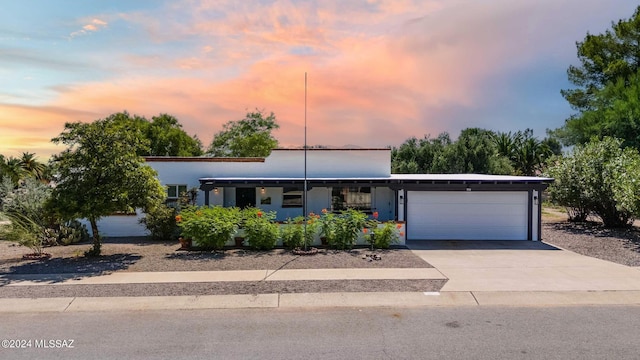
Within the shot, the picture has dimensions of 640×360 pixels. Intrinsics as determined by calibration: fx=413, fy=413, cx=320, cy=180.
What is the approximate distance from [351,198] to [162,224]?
28.2 ft

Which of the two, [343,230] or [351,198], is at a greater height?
[351,198]

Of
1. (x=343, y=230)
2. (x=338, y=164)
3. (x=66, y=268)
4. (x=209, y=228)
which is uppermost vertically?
(x=338, y=164)

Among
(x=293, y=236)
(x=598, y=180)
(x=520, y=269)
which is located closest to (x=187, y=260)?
(x=293, y=236)

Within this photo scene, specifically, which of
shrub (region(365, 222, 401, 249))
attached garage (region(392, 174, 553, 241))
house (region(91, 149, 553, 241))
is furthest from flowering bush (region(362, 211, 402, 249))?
attached garage (region(392, 174, 553, 241))

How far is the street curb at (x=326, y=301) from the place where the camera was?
8.48 metres

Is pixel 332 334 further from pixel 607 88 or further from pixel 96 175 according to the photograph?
pixel 607 88

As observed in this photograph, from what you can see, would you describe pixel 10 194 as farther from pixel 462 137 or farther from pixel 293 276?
pixel 462 137

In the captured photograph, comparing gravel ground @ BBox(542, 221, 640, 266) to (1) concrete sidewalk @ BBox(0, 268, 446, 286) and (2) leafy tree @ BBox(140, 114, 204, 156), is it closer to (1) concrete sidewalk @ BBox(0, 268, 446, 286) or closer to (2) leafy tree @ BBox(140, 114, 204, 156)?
(1) concrete sidewalk @ BBox(0, 268, 446, 286)

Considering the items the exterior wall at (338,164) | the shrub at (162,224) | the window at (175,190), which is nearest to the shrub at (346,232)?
the exterior wall at (338,164)

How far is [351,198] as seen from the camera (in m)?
20.0

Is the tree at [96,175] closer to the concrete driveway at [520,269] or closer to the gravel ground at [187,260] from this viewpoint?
the gravel ground at [187,260]

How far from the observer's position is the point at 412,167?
37.8 meters

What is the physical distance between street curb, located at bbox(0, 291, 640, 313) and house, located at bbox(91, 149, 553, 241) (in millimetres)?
7386

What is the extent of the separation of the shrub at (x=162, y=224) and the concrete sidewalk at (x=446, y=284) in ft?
19.4
